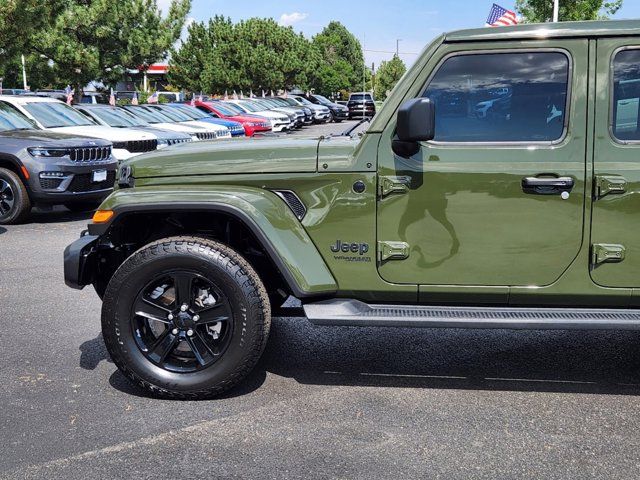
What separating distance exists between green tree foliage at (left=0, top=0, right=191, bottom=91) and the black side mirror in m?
24.8

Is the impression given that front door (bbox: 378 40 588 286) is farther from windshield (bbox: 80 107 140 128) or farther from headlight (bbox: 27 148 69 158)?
windshield (bbox: 80 107 140 128)

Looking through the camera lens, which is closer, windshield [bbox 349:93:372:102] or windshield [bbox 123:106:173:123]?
windshield [bbox 123:106:173:123]

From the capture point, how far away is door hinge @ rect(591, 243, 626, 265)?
3691mm

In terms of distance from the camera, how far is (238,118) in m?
24.2

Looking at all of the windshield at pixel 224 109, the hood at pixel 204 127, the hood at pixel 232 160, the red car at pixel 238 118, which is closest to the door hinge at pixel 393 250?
the hood at pixel 232 160

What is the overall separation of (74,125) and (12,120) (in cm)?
136

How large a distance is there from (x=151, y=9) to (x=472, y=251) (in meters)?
31.2

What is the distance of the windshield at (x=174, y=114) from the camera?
1831 cm

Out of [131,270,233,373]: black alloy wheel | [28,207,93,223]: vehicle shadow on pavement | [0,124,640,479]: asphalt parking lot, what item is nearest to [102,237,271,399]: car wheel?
[131,270,233,373]: black alloy wheel

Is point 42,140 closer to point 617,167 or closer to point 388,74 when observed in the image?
point 617,167

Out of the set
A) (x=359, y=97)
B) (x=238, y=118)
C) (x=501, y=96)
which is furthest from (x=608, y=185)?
(x=359, y=97)

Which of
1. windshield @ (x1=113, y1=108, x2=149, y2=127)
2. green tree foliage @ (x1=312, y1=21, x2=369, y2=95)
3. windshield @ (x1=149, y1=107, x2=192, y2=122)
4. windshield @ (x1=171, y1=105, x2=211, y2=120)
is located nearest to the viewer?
windshield @ (x1=113, y1=108, x2=149, y2=127)

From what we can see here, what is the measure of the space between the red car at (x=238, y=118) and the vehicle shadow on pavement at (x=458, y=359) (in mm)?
18720

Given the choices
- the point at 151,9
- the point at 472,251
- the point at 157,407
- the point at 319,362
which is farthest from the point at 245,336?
the point at 151,9
